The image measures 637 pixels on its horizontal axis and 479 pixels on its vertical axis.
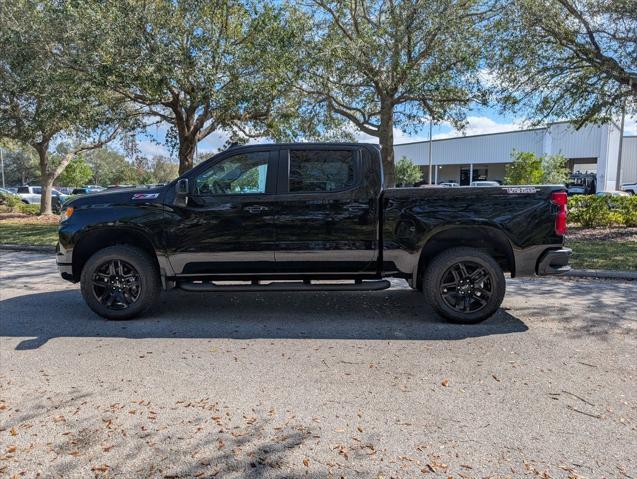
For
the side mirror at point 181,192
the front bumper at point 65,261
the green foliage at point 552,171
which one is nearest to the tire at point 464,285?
the side mirror at point 181,192

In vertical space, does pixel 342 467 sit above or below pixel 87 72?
below

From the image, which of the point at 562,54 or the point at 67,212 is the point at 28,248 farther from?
the point at 562,54

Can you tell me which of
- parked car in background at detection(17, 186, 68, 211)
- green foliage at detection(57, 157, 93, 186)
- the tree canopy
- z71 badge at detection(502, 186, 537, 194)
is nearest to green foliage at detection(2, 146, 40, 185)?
green foliage at detection(57, 157, 93, 186)

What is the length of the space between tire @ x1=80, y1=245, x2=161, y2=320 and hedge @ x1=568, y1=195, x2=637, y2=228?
13866mm

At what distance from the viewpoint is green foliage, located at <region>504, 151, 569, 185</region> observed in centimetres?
3081

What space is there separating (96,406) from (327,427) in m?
1.71

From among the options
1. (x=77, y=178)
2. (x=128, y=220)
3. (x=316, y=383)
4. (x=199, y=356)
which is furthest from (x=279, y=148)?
(x=77, y=178)

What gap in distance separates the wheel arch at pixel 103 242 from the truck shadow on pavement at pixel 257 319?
0.68 m

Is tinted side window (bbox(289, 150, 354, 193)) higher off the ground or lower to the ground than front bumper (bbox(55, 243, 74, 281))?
higher

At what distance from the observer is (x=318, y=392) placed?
3.84m

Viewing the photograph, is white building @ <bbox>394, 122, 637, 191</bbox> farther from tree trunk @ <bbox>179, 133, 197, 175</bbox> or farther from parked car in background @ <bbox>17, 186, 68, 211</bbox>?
parked car in background @ <bbox>17, 186, 68, 211</bbox>

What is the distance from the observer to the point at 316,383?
4.02m

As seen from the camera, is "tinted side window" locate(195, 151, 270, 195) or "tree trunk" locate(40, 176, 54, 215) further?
"tree trunk" locate(40, 176, 54, 215)

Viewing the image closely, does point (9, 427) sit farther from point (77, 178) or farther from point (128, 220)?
point (77, 178)
